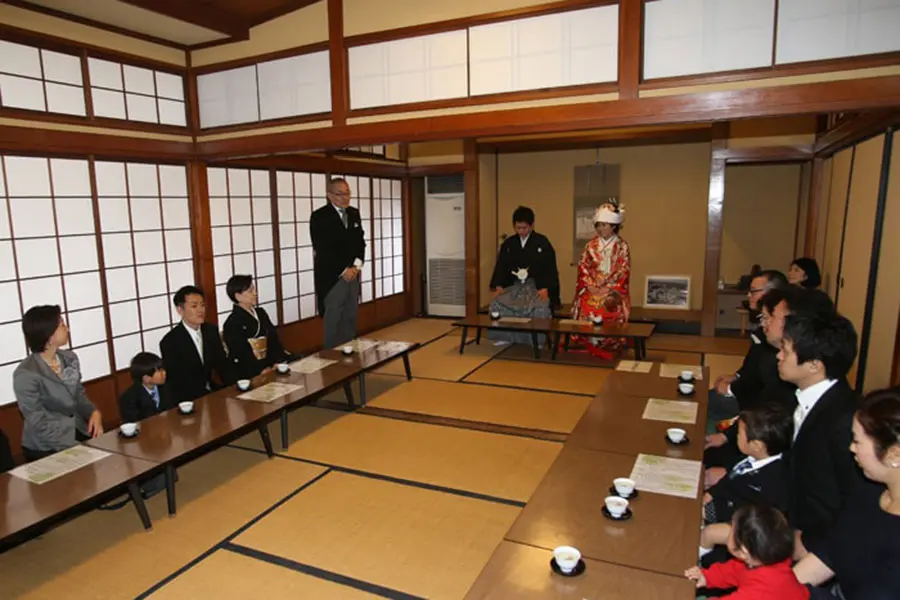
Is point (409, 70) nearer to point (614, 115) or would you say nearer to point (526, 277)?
point (614, 115)

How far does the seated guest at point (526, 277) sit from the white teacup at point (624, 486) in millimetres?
4462

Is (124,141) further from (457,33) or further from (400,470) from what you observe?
(400,470)

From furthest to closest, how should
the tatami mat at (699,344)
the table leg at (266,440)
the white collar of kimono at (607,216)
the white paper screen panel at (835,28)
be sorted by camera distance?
the tatami mat at (699,344), the white collar of kimono at (607,216), the table leg at (266,440), the white paper screen panel at (835,28)

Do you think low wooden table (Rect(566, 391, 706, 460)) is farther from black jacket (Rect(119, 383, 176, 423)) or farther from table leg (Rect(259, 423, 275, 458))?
black jacket (Rect(119, 383, 176, 423))

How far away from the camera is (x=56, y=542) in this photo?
2.77 metres

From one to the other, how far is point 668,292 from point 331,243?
4.87 metres

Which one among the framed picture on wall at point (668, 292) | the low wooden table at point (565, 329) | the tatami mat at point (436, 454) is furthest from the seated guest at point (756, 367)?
the framed picture on wall at point (668, 292)

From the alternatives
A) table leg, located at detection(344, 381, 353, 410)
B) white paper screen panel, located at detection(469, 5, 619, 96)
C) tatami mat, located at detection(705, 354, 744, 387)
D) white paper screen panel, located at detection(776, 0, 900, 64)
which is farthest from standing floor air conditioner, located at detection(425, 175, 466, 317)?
white paper screen panel, located at detection(776, 0, 900, 64)

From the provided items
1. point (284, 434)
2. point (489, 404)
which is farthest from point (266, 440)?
point (489, 404)

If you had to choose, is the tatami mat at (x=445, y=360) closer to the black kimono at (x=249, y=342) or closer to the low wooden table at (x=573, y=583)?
the black kimono at (x=249, y=342)

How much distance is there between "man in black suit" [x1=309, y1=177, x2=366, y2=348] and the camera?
5285 millimetres

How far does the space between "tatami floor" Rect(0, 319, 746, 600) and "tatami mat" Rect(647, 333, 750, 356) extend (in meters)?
2.18

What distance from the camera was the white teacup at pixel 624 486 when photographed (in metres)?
2.00

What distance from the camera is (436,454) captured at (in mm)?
3648
